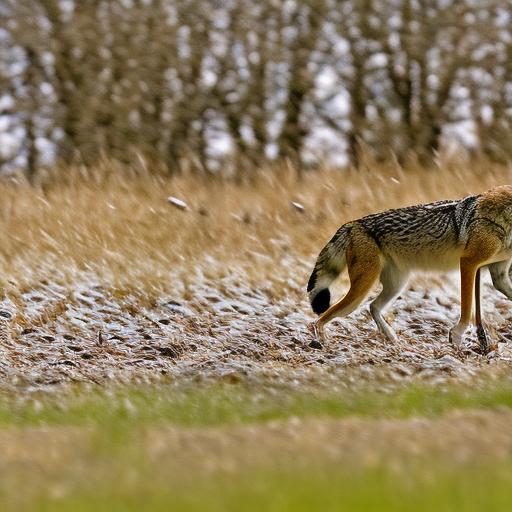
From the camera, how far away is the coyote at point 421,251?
8422 mm

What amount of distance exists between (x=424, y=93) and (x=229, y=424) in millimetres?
10864

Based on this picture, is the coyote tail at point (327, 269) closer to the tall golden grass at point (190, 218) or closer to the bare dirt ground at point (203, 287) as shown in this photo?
the bare dirt ground at point (203, 287)

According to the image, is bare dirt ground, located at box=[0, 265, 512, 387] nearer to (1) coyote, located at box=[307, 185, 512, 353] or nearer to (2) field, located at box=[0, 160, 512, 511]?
(2) field, located at box=[0, 160, 512, 511]

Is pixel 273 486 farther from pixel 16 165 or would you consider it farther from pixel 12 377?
pixel 16 165

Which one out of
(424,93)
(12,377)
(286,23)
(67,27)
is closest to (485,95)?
(424,93)

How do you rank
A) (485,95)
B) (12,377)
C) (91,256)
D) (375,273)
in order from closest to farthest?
(12,377)
(375,273)
(91,256)
(485,95)

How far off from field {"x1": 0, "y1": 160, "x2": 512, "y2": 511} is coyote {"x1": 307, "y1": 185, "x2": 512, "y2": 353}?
405 mm

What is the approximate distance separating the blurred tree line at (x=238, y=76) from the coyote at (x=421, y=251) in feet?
23.0

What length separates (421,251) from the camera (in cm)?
874

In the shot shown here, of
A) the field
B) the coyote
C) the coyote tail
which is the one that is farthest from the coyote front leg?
the coyote tail

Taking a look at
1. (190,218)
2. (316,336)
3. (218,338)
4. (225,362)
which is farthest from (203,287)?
(225,362)

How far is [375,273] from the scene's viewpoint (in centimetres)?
866

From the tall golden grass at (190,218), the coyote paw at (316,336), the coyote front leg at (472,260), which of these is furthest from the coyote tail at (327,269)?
the tall golden grass at (190,218)

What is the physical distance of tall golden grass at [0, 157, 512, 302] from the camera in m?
11.4
